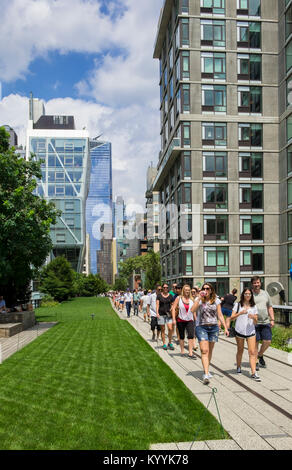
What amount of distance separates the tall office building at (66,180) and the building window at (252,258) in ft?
197

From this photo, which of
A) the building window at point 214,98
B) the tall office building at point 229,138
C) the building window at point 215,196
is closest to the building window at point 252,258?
the tall office building at point 229,138

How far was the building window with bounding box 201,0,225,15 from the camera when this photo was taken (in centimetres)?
4778

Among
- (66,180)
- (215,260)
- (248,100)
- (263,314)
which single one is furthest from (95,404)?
(66,180)

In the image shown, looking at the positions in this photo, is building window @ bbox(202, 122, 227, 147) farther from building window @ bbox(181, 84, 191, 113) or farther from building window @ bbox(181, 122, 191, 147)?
building window @ bbox(181, 84, 191, 113)

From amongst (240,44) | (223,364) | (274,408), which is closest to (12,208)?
(223,364)

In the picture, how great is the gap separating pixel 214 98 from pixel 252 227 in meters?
13.4

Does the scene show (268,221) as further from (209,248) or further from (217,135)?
(217,135)

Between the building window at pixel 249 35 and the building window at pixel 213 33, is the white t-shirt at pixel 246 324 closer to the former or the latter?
the building window at pixel 213 33

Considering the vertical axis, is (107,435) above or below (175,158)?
below

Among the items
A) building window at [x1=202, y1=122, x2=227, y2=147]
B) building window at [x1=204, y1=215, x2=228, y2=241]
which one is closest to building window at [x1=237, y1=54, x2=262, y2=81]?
building window at [x1=202, y1=122, x2=227, y2=147]

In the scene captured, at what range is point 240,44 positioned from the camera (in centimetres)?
4806

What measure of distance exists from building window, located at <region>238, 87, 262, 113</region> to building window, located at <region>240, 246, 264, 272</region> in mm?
13739

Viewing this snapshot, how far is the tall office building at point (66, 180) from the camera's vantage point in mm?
102000

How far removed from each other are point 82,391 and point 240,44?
4642cm
